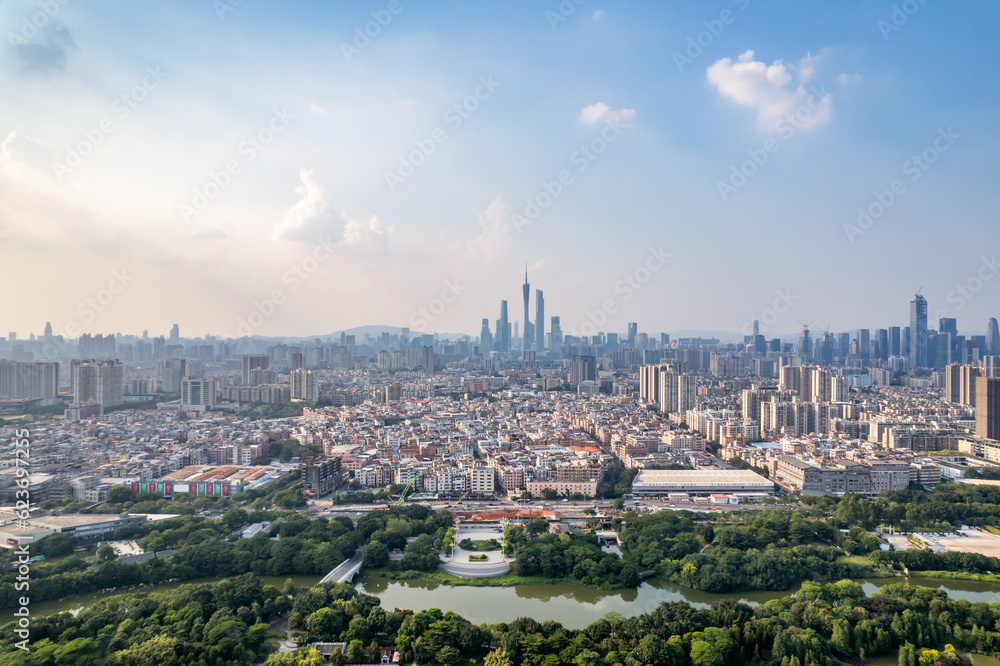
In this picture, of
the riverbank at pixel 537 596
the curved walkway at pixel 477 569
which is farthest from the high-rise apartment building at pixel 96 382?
the curved walkway at pixel 477 569

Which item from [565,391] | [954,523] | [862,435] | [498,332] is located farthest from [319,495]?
[498,332]

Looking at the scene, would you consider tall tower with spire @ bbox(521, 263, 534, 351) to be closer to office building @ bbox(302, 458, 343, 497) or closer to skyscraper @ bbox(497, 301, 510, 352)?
skyscraper @ bbox(497, 301, 510, 352)

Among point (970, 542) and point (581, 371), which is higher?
point (581, 371)

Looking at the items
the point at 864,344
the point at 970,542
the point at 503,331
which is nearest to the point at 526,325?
the point at 503,331

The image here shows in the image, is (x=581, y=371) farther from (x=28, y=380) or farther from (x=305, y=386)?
(x=28, y=380)

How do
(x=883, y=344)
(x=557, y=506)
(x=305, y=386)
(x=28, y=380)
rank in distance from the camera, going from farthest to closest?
(x=883, y=344) < (x=305, y=386) < (x=28, y=380) < (x=557, y=506)

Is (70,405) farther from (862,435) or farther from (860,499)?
(862,435)
